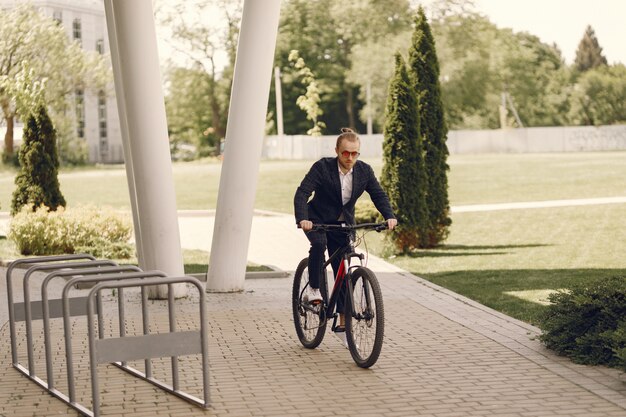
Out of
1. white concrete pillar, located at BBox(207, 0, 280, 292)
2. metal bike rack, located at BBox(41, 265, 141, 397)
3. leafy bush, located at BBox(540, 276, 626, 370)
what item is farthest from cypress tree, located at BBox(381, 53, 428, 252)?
metal bike rack, located at BBox(41, 265, 141, 397)

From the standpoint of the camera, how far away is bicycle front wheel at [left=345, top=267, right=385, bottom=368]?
870 cm

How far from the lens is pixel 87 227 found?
20.6m

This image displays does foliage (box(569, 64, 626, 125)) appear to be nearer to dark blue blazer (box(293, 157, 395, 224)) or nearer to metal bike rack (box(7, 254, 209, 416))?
dark blue blazer (box(293, 157, 395, 224))

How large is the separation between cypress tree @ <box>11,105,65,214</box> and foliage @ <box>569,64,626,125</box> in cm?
7244

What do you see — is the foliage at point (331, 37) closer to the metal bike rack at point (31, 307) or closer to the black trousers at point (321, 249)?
the black trousers at point (321, 249)

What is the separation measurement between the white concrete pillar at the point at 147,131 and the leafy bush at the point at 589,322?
5.39 metres

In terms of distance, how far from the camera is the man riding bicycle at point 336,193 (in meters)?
9.38

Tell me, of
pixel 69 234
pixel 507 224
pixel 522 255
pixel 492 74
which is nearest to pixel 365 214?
pixel 507 224

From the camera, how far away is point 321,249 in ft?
31.2

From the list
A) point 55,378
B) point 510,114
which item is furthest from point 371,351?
point 510,114

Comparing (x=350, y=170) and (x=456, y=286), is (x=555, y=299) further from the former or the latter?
(x=456, y=286)

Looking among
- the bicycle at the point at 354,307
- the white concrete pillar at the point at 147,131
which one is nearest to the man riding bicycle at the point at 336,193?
the bicycle at the point at 354,307

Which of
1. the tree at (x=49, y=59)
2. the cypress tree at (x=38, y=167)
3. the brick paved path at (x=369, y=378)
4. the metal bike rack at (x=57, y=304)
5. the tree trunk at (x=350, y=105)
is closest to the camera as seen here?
the brick paved path at (x=369, y=378)

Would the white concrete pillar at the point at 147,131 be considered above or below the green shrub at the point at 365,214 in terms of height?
above
